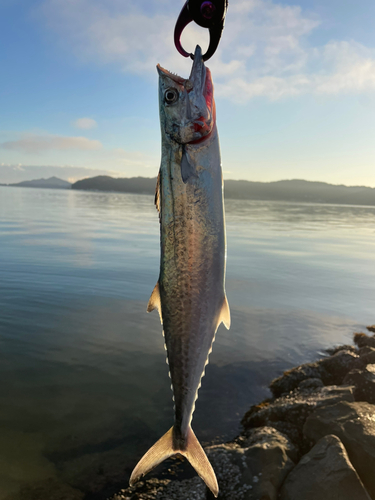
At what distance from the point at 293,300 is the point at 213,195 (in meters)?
13.6

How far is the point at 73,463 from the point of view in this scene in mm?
6383

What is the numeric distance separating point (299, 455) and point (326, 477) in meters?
1.33

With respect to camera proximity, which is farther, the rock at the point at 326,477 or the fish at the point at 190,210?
the rock at the point at 326,477

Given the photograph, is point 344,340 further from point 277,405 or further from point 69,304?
point 69,304

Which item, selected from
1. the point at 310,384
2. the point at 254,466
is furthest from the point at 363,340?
the point at 254,466

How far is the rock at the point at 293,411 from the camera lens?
7.18 m

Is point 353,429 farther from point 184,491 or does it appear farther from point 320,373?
point 320,373

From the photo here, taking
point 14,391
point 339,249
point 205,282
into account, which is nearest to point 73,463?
point 14,391

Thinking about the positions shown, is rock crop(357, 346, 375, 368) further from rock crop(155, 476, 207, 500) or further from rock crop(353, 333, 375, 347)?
rock crop(155, 476, 207, 500)

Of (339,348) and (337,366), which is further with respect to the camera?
(339,348)

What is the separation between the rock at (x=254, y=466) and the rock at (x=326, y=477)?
→ 22 centimetres

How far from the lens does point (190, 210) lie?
3197 mm

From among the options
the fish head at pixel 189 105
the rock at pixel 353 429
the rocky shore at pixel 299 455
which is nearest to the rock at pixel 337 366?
the rocky shore at pixel 299 455

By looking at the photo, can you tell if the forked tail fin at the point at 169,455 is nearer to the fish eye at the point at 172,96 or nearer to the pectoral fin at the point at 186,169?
the pectoral fin at the point at 186,169
